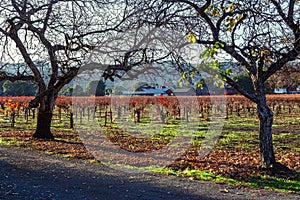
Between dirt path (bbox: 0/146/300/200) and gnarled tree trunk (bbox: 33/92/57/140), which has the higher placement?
gnarled tree trunk (bbox: 33/92/57/140)

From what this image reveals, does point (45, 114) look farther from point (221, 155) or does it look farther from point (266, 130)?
point (266, 130)

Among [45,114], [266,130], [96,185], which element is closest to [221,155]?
[266,130]

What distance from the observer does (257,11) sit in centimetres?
794

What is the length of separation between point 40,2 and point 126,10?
3.74 m

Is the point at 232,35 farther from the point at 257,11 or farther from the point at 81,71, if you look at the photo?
the point at 81,71

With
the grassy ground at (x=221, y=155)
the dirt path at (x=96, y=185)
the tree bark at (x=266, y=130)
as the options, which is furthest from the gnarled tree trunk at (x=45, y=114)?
the tree bark at (x=266, y=130)

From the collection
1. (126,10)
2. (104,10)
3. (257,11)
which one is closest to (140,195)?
(257,11)

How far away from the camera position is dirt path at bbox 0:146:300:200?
593 centimetres

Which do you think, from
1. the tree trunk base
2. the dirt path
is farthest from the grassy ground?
the dirt path

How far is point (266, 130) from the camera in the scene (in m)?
7.86

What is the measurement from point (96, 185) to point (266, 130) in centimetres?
400

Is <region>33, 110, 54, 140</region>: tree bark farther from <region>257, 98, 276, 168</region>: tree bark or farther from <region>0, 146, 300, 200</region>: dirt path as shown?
<region>257, 98, 276, 168</region>: tree bark

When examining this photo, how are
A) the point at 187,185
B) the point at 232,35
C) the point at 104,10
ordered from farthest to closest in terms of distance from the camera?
the point at 104,10 < the point at 232,35 < the point at 187,185

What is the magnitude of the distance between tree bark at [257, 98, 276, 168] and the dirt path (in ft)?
5.64
